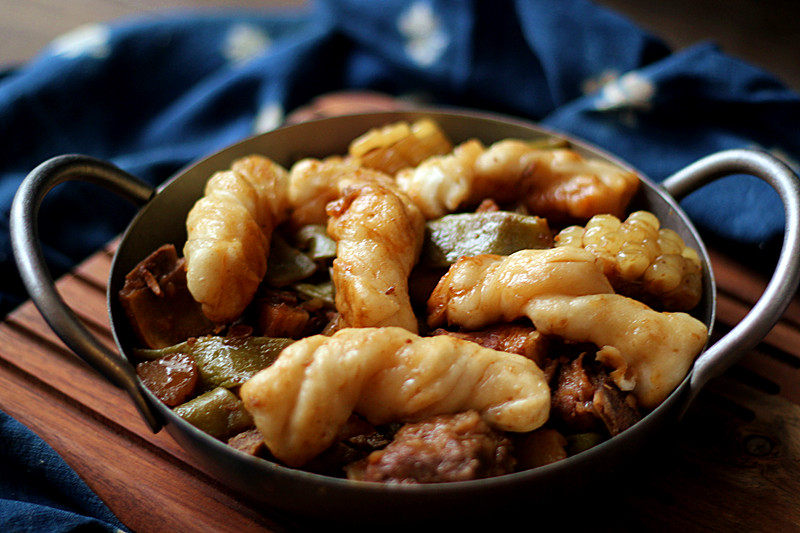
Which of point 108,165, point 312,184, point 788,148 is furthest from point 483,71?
point 108,165

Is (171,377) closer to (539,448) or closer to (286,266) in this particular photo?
(286,266)

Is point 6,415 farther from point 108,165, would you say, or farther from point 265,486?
point 265,486

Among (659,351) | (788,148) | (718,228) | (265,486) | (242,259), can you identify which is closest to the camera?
(265,486)

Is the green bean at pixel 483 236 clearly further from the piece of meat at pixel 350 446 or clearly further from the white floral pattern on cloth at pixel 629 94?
the white floral pattern on cloth at pixel 629 94

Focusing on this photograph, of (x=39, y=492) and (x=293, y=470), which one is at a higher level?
(x=293, y=470)

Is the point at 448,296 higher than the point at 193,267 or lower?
lower

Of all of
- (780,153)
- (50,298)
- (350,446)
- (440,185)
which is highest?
(50,298)

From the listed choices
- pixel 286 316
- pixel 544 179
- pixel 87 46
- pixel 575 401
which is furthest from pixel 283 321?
pixel 87 46

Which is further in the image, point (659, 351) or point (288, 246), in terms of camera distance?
point (288, 246)
